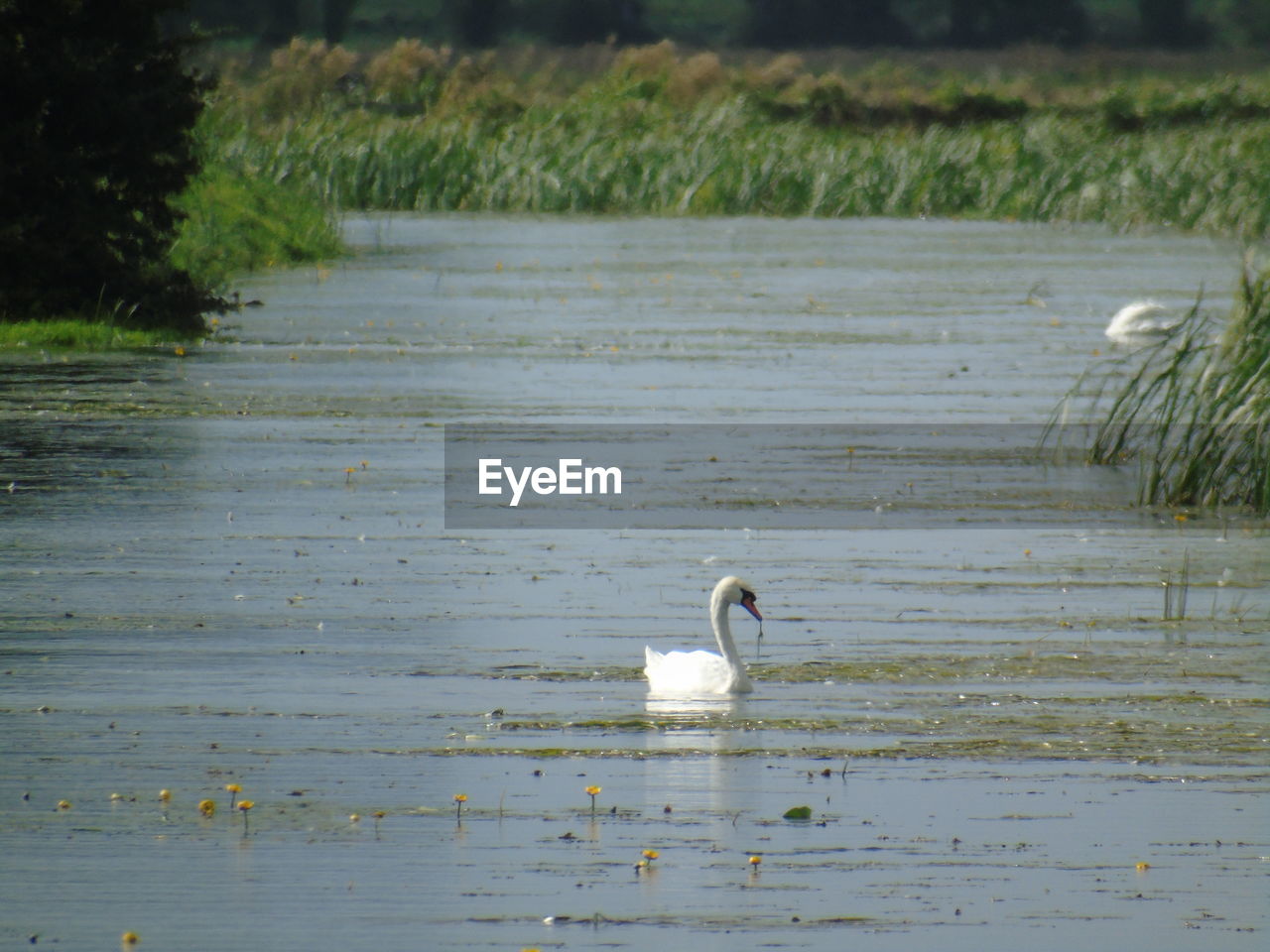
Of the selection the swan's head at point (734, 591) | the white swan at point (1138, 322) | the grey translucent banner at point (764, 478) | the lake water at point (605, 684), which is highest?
the swan's head at point (734, 591)

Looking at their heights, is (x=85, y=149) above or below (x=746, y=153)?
above

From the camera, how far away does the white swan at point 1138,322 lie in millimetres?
22875

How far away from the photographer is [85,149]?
22.5 m

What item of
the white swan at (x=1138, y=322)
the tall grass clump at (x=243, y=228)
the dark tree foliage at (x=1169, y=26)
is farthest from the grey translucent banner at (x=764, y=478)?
the dark tree foliage at (x=1169, y=26)

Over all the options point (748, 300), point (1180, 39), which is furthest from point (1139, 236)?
point (1180, 39)

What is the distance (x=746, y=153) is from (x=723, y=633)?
39098 mm

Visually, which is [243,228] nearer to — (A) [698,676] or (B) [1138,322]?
(B) [1138,322]

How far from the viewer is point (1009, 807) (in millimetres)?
7508

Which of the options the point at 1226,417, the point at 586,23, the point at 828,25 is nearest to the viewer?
the point at 1226,417

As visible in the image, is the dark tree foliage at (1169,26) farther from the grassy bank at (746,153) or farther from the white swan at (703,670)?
the white swan at (703,670)

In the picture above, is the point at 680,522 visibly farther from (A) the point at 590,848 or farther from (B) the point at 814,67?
(B) the point at 814,67

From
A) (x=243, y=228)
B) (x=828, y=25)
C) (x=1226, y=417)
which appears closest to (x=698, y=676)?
(x=1226, y=417)

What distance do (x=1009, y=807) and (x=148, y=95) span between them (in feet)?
53.1

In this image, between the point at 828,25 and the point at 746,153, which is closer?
the point at 746,153
